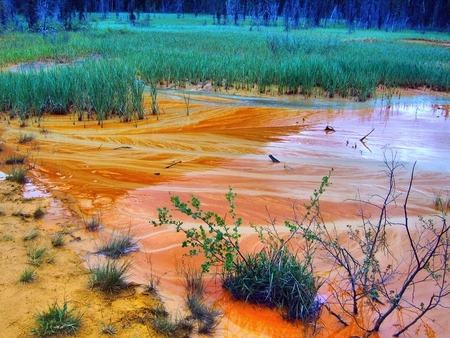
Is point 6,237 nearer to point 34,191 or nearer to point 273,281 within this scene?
point 34,191

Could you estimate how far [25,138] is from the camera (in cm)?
555

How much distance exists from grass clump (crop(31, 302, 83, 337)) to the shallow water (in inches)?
23.0

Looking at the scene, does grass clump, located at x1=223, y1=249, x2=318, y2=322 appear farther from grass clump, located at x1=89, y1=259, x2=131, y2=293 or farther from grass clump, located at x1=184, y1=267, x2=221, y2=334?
grass clump, located at x1=89, y1=259, x2=131, y2=293

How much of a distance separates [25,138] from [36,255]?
10.8 ft

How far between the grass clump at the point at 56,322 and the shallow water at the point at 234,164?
1.92 ft

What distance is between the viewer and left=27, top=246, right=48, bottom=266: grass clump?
267 cm

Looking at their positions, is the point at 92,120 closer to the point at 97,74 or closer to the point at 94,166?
the point at 97,74

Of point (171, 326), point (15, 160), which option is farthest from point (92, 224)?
point (15, 160)

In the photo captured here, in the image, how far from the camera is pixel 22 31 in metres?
22.3

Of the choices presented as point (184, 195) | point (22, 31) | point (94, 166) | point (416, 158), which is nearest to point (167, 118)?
point (94, 166)

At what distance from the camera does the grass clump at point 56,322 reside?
208cm

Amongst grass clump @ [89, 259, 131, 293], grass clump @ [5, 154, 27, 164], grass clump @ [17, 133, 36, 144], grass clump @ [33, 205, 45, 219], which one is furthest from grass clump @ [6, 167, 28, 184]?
grass clump @ [89, 259, 131, 293]

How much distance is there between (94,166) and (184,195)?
4.51 ft

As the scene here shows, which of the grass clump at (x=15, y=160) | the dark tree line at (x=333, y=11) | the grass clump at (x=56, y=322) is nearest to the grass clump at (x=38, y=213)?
the grass clump at (x=56, y=322)
